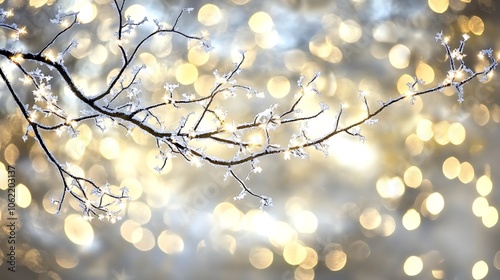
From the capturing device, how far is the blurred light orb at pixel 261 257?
221cm

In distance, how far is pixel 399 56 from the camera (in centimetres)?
208

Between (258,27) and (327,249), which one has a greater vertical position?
(258,27)

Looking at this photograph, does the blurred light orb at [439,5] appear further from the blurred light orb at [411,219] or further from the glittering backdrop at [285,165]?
the blurred light orb at [411,219]

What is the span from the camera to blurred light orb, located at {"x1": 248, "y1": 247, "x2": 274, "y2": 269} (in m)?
2.21

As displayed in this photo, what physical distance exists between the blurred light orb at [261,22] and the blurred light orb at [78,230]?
1.07 metres

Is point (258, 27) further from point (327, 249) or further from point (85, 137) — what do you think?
point (327, 249)

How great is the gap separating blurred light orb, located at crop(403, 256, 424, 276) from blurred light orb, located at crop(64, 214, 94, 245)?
1387 millimetres

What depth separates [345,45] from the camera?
80.0 inches

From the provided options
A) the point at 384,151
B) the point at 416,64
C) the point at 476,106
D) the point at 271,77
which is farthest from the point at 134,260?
the point at 476,106

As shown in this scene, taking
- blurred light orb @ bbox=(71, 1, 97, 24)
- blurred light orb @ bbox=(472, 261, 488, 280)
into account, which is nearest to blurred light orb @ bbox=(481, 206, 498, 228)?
blurred light orb @ bbox=(472, 261, 488, 280)

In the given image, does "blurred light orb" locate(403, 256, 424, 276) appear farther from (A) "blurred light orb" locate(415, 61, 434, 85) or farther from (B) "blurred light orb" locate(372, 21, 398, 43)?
(B) "blurred light orb" locate(372, 21, 398, 43)

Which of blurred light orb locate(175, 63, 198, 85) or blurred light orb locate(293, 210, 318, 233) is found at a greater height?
blurred light orb locate(175, 63, 198, 85)

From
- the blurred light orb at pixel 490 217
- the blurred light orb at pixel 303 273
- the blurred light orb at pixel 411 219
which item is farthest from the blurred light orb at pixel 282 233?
the blurred light orb at pixel 490 217

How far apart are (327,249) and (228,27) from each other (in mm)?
1011
